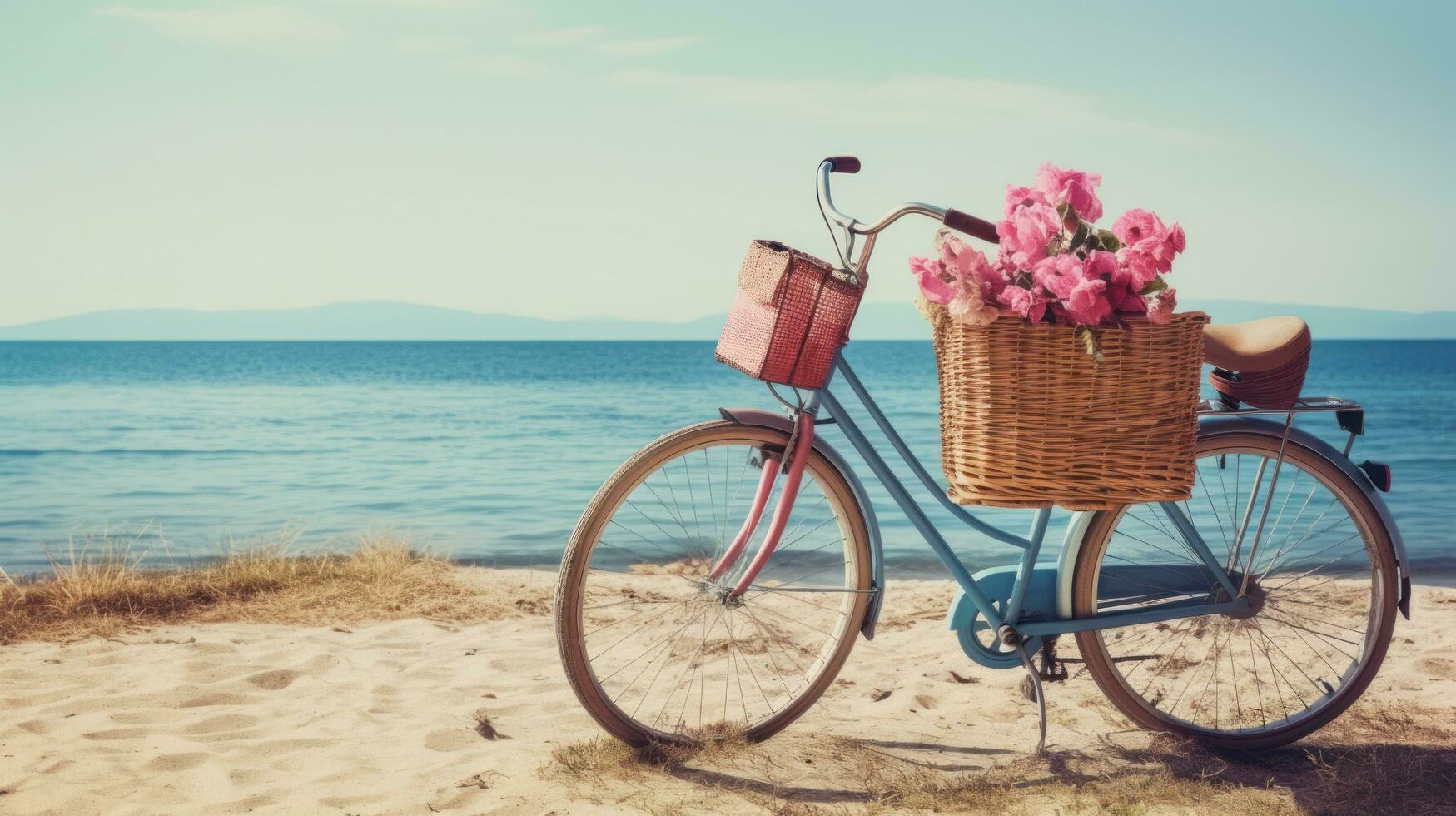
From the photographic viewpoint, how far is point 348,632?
14.8 ft

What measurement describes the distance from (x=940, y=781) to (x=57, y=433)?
2023 cm

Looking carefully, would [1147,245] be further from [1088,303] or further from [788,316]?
[788,316]

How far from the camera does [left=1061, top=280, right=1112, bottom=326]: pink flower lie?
238 centimetres

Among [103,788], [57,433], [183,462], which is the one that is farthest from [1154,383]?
[57,433]

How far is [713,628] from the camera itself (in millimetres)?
4484

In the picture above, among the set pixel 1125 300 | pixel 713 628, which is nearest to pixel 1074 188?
pixel 1125 300

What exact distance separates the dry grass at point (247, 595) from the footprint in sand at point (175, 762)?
164 centimetres

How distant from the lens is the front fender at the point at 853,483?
2.91 meters

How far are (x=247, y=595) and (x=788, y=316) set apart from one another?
358 centimetres

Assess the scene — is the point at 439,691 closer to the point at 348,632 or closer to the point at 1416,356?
the point at 348,632

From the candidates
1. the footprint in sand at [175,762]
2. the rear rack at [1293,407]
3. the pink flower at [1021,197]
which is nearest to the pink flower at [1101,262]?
the pink flower at [1021,197]

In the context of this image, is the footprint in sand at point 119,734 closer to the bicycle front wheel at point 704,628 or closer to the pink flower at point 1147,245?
the bicycle front wheel at point 704,628

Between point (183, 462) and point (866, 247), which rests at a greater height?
Result: point (866, 247)

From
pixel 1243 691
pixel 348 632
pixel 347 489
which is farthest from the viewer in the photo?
pixel 347 489
